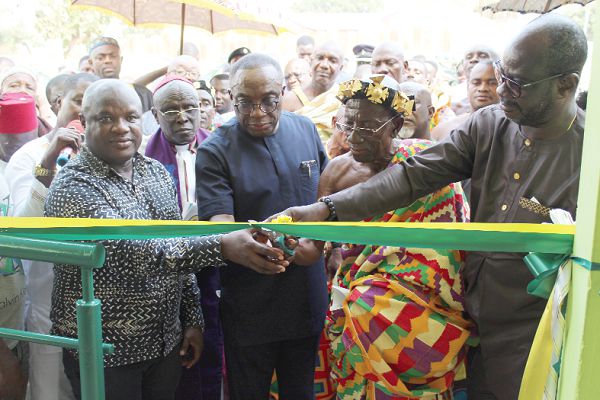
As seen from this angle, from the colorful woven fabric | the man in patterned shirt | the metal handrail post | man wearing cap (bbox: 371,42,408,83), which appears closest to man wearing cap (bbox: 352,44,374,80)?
man wearing cap (bbox: 371,42,408,83)

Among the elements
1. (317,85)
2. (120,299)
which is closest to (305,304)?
(120,299)

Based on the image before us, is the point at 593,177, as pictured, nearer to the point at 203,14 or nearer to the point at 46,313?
the point at 46,313

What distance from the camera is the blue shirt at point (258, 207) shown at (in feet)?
10.9

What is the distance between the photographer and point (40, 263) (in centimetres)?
375

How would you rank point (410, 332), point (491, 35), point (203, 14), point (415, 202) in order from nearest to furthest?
1. point (410, 332)
2. point (415, 202)
3. point (203, 14)
4. point (491, 35)

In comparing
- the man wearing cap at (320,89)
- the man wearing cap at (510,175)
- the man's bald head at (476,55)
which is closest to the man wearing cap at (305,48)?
the man wearing cap at (320,89)

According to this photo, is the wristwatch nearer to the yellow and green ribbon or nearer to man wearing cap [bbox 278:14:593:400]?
the yellow and green ribbon

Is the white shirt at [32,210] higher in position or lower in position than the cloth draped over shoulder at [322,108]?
lower

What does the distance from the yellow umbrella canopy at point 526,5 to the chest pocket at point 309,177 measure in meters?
3.84

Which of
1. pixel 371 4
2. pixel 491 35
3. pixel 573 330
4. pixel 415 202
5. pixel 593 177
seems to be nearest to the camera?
pixel 593 177

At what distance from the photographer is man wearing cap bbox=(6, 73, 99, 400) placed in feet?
11.9

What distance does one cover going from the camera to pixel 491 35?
1816 cm

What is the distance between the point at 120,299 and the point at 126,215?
40 cm

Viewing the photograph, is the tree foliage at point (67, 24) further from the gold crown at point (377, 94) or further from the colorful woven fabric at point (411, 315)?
the colorful woven fabric at point (411, 315)
